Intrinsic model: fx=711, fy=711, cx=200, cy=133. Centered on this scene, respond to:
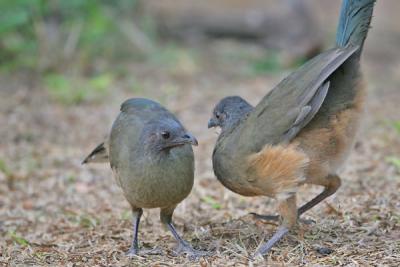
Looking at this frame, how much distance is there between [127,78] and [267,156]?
6665 mm

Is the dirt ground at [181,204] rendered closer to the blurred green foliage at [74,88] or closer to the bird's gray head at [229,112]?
the blurred green foliage at [74,88]

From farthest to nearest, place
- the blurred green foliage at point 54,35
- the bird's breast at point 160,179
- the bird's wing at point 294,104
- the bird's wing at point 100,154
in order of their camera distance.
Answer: the blurred green foliage at point 54,35 → the bird's wing at point 100,154 → the bird's breast at point 160,179 → the bird's wing at point 294,104

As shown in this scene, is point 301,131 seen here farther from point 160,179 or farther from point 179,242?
point 179,242

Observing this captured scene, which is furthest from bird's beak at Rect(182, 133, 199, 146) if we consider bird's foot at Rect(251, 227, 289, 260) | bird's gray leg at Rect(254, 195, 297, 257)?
bird's foot at Rect(251, 227, 289, 260)

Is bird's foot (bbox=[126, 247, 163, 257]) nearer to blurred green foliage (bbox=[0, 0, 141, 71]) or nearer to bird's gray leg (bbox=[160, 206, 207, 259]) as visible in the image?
bird's gray leg (bbox=[160, 206, 207, 259])

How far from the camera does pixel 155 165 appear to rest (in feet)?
15.3

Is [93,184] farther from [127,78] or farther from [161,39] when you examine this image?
[161,39]

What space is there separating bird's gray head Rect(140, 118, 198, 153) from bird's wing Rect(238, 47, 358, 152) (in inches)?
15.1

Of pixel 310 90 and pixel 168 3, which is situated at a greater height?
pixel 168 3

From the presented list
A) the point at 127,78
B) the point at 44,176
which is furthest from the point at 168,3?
the point at 44,176

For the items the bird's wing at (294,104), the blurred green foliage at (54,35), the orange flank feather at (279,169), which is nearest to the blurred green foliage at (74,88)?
the blurred green foliage at (54,35)

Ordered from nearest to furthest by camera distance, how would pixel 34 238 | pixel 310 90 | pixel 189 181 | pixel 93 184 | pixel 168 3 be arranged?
pixel 310 90
pixel 189 181
pixel 34 238
pixel 93 184
pixel 168 3

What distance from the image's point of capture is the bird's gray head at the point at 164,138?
185 inches

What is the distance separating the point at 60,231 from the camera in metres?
5.80
